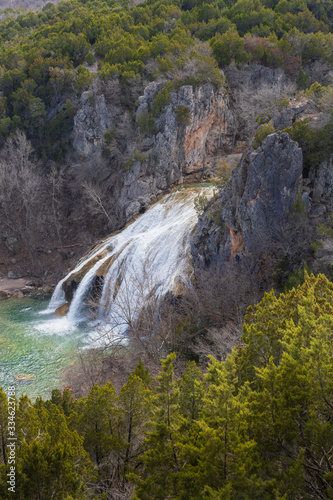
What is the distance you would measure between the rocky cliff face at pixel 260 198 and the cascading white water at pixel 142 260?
2.63m

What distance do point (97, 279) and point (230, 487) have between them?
1667cm

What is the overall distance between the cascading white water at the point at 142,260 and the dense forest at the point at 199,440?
1084 cm

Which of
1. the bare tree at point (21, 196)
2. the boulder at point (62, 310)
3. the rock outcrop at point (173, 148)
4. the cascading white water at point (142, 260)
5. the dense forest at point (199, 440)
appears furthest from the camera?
the bare tree at point (21, 196)

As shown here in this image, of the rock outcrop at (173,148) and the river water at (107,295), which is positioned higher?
the rock outcrop at (173,148)

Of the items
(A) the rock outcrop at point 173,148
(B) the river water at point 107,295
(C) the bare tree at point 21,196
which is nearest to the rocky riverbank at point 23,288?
(B) the river water at point 107,295

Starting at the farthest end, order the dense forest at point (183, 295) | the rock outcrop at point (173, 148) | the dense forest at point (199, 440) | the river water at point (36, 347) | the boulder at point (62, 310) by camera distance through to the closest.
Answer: the rock outcrop at point (173, 148), the boulder at point (62, 310), the river water at point (36, 347), the dense forest at point (183, 295), the dense forest at point (199, 440)

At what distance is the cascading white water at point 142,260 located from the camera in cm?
1712

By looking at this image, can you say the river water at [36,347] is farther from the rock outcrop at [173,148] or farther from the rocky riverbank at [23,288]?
the rock outcrop at [173,148]

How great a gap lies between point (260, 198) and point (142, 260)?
774 cm

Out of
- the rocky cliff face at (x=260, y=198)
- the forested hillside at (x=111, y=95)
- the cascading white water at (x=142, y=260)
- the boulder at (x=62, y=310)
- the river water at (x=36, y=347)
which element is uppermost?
the forested hillside at (x=111, y=95)

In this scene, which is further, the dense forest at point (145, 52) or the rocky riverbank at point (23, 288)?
the dense forest at point (145, 52)

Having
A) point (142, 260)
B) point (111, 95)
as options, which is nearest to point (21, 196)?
point (111, 95)

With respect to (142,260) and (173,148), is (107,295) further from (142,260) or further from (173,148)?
(173,148)

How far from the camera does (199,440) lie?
392 centimetres
